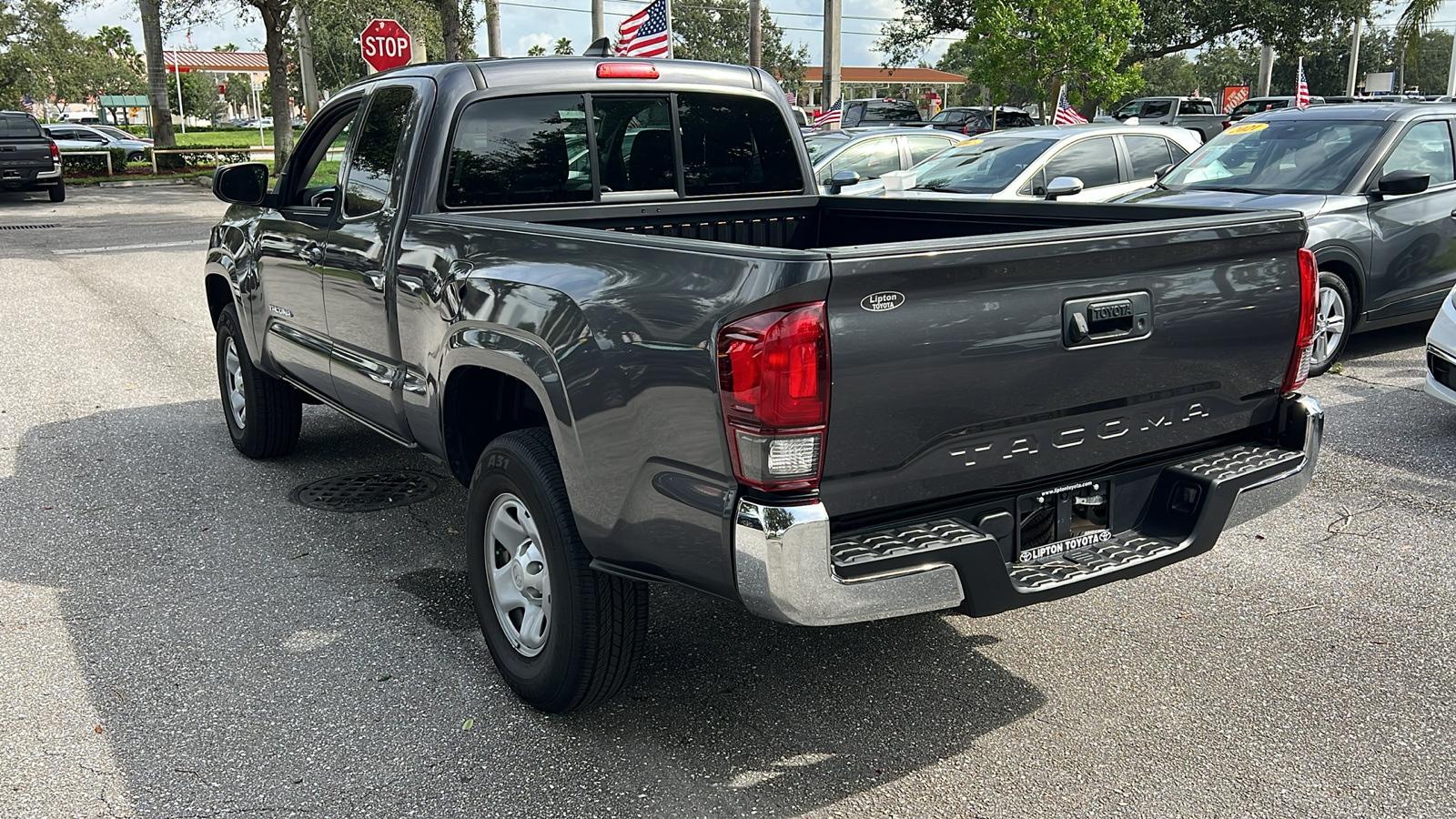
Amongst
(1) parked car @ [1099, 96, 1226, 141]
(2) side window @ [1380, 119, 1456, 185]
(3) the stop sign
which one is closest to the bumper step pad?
(2) side window @ [1380, 119, 1456, 185]

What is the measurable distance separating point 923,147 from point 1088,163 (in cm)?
404

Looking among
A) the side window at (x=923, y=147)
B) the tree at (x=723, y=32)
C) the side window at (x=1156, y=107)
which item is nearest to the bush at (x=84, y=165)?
the side window at (x=923, y=147)

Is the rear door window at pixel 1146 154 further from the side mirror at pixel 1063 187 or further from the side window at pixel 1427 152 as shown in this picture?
the side window at pixel 1427 152

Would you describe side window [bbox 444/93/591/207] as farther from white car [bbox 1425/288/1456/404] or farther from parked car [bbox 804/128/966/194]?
parked car [bbox 804/128/966/194]

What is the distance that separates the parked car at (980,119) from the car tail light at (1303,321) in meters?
28.4

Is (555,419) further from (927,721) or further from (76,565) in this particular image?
(76,565)

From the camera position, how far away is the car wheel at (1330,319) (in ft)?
25.6

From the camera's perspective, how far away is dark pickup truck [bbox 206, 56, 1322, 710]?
279cm

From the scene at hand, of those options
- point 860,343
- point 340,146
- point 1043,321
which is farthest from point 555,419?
point 340,146

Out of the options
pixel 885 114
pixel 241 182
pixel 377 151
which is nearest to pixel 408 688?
pixel 377 151

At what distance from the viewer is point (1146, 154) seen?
1141cm

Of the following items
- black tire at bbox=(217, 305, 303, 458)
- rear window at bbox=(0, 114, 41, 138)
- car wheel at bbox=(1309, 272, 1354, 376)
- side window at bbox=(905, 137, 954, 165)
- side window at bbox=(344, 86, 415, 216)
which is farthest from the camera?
rear window at bbox=(0, 114, 41, 138)

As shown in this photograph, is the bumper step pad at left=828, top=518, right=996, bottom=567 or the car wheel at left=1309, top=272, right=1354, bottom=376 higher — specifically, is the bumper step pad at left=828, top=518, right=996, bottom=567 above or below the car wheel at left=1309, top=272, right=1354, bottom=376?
above

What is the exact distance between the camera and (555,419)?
3.31 meters
